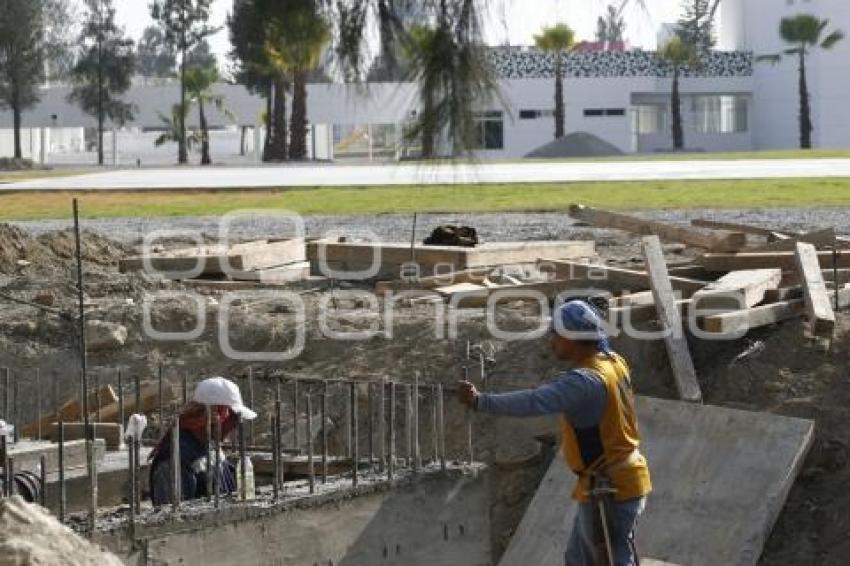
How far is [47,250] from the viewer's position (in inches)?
783

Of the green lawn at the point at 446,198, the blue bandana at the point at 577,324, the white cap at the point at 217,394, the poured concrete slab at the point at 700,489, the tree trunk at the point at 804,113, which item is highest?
the tree trunk at the point at 804,113

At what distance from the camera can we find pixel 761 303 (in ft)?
46.6

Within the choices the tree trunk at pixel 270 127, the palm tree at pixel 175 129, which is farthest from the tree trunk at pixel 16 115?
the tree trunk at pixel 270 127

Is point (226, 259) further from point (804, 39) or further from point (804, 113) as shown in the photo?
point (804, 39)

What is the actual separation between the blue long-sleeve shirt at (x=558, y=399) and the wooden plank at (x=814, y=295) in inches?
234

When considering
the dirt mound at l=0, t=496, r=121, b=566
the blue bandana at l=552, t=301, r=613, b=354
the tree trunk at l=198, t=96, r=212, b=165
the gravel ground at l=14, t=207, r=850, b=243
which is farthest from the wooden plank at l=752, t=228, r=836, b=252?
the tree trunk at l=198, t=96, r=212, b=165

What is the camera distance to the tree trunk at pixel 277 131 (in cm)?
6838

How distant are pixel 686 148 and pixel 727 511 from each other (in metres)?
72.7

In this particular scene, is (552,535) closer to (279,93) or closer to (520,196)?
(520,196)

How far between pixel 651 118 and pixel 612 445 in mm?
79524

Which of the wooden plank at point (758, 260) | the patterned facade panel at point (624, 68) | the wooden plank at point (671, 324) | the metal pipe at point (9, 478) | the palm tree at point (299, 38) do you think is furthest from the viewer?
the patterned facade panel at point (624, 68)

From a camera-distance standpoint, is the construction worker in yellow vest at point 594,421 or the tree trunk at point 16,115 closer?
the construction worker in yellow vest at point 594,421

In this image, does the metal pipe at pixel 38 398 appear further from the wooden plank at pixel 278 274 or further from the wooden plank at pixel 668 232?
the wooden plank at pixel 668 232

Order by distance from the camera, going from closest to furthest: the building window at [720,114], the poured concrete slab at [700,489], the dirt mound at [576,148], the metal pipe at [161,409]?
the poured concrete slab at [700,489]
the metal pipe at [161,409]
the dirt mound at [576,148]
the building window at [720,114]
